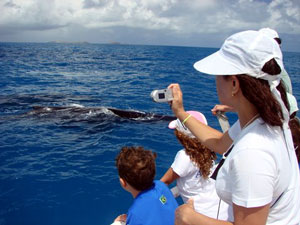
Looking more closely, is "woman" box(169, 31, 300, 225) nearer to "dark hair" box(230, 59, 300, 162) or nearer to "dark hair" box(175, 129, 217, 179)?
"dark hair" box(230, 59, 300, 162)

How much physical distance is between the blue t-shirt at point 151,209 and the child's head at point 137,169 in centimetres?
10

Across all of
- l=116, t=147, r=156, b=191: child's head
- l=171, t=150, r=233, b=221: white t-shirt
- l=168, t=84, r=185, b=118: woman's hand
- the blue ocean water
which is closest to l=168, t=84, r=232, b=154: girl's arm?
l=168, t=84, r=185, b=118: woman's hand

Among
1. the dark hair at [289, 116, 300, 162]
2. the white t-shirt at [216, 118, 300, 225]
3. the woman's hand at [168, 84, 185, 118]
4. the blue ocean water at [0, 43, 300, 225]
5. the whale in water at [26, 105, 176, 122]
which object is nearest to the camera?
the white t-shirt at [216, 118, 300, 225]

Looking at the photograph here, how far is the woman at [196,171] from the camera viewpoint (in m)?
3.34

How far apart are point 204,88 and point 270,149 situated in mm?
21900

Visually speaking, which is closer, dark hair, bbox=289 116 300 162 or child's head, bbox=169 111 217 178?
child's head, bbox=169 111 217 178

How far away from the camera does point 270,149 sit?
5.16ft

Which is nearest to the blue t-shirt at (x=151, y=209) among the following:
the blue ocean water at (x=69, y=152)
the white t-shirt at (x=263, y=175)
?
the white t-shirt at (x=263, y=175)

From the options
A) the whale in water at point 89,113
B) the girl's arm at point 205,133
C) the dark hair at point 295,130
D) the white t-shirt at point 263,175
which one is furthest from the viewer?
the whale in water at point 89,113

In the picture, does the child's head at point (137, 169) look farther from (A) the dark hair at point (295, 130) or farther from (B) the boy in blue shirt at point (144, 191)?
(A) the dark hair at point (295, 130)

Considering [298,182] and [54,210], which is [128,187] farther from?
[54,210]

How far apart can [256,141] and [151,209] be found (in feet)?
4.84

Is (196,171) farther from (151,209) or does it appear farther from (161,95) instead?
(161,95)

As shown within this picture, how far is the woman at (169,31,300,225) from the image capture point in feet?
5.04
